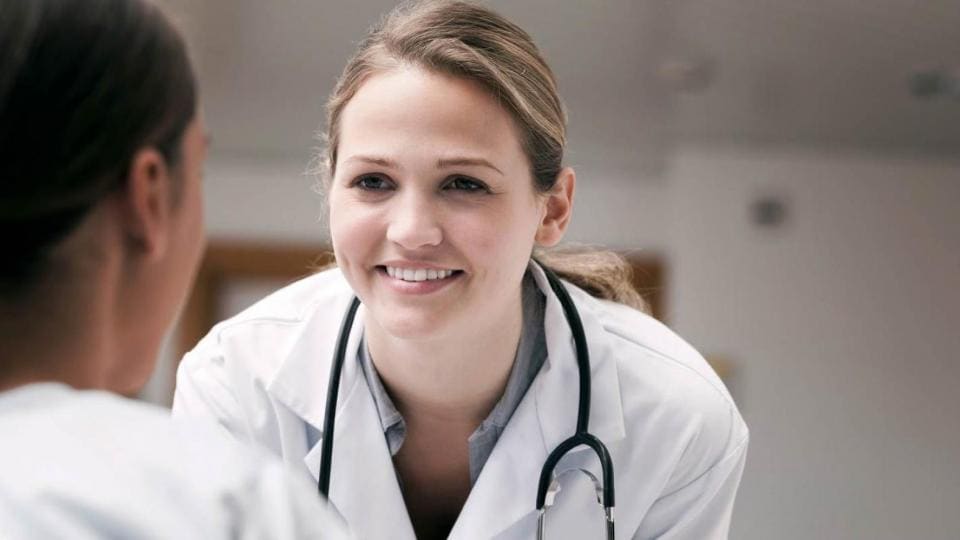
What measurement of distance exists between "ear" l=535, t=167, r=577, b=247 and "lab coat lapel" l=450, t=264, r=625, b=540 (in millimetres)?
119

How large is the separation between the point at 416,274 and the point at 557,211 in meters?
0.26

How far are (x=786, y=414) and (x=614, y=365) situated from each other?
133 inches

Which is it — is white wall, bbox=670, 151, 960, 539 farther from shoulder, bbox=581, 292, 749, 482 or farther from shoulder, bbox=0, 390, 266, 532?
shoulder, bbox=0, 390, 266, 532

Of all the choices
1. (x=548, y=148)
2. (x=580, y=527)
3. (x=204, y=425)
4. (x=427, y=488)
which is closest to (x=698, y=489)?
(x=580, y=527)

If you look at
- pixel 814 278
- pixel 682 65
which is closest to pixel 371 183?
pixel 682 65

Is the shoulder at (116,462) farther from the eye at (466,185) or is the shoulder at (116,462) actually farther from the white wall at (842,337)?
the white wall at (842,337)

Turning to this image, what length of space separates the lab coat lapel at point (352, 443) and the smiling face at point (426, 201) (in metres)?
0.14

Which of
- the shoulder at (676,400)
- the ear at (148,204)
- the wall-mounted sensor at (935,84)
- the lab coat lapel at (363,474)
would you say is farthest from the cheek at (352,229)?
the wall-mounted sensor at (935,84)

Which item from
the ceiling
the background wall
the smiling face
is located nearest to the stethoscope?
the smiling face

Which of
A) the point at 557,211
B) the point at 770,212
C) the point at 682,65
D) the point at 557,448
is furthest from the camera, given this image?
the point at 770,212

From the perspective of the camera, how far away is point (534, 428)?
1.49 metres

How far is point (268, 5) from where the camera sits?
306 centimetres

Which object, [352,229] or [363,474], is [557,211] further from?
[363,474]

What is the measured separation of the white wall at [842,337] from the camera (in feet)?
15.2
